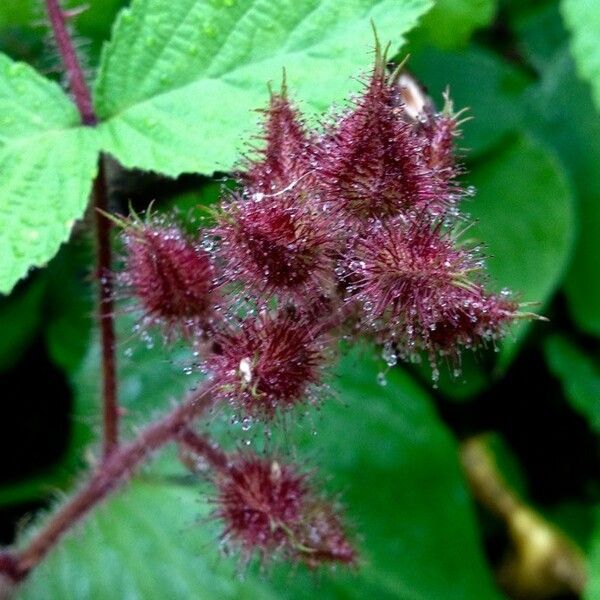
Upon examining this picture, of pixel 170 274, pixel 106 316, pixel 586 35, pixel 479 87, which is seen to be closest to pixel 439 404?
pixel 479 87

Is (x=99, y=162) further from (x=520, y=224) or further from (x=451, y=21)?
(x=520, y=224)

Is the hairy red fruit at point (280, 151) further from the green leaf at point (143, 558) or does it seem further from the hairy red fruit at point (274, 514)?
the green leaf at point (143, 558)

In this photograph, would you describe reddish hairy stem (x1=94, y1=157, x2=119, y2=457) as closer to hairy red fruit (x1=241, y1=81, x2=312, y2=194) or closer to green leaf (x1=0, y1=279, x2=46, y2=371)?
hairy red fruit (x1=241, y1=81, x2=312, y2=194)

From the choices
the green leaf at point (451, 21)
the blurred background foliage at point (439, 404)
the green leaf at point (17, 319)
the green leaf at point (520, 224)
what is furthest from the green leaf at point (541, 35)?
the green leaf at point (17, 319)

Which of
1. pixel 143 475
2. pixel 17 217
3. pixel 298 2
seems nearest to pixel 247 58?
pixel 298 2

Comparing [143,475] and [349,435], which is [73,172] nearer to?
[143,475]

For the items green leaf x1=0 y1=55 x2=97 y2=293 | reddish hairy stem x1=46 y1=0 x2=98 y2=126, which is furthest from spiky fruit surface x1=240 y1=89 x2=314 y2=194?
reddish hairy stem x1=46 y1=0 x2=98 y2=126

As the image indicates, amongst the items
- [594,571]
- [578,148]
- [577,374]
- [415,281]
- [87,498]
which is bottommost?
[594,571]
